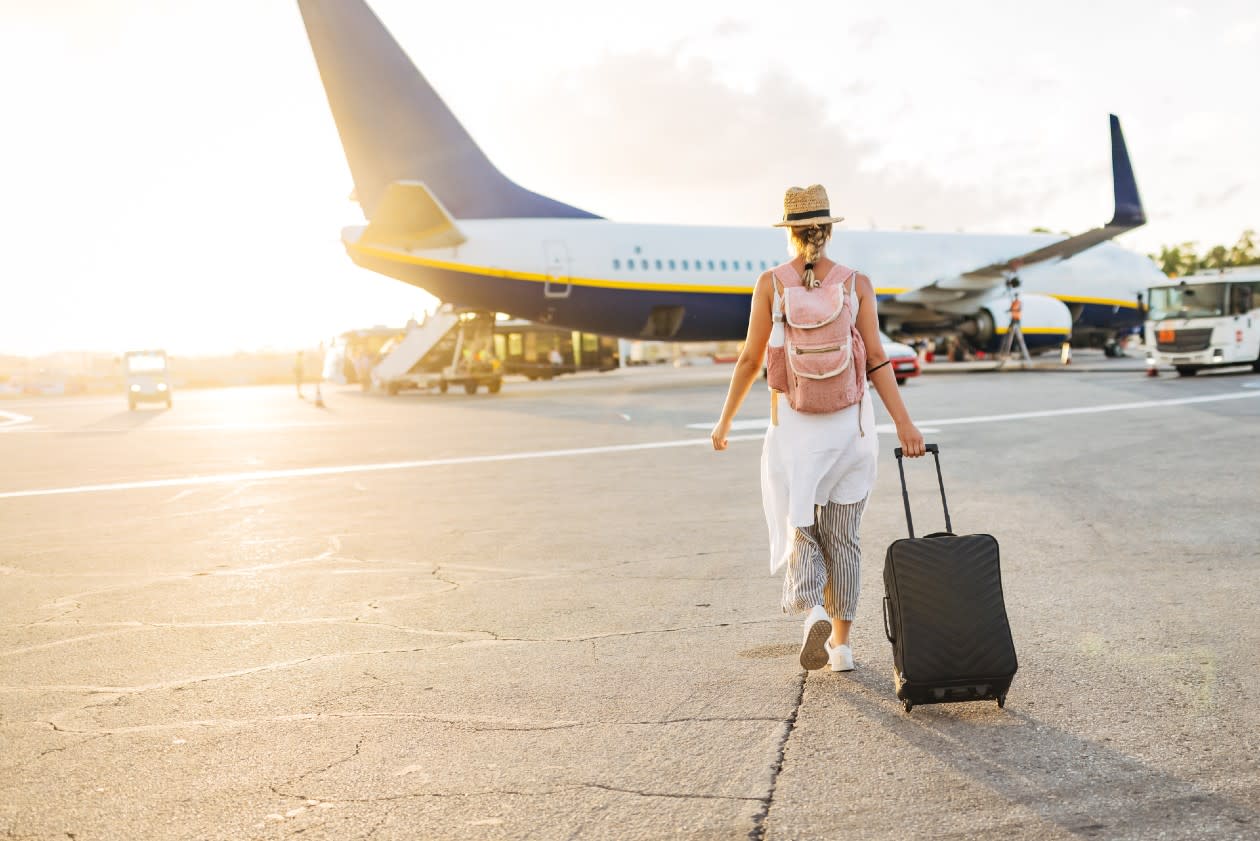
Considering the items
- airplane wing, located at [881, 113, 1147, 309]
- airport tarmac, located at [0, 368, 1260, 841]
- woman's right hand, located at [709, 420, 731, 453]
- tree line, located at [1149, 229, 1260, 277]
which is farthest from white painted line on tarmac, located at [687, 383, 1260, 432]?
tree line, located at [1149, 229, 1260, 277]

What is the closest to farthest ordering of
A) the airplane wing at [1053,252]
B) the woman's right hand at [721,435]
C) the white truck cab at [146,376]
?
1. the woman's right hand at [721,435]
2. the airplane wing at [1053,252]
3. the white truck cab at [146,376]

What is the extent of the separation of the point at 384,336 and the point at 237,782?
4661 centimetres

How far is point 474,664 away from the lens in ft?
14.7

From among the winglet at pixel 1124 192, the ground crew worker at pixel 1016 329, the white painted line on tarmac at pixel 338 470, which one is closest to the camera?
the white painted line on tarmac at pixel 338 470

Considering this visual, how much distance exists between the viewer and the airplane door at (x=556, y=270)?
25.9 metres

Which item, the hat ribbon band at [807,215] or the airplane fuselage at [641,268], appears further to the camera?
the airplane fuselage at [641,268]

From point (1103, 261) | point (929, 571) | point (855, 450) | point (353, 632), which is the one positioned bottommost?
point (353, 632)

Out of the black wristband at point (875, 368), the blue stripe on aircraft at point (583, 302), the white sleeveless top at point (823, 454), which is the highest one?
the blue stripe on aircraft at point (583, 302)

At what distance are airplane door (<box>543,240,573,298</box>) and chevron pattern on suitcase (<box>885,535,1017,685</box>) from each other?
891 inches

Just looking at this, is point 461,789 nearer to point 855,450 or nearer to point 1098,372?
point 855,450

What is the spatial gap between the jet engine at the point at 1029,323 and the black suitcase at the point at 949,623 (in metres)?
29.2

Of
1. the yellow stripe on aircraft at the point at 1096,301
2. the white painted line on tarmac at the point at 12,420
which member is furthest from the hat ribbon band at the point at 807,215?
the yellow stripe on aircraft at the point at 1096,301

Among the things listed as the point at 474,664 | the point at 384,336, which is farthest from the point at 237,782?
the point at 384,336

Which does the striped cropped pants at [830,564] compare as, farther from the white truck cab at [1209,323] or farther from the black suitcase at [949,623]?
the white truck cab at [1209,323]
